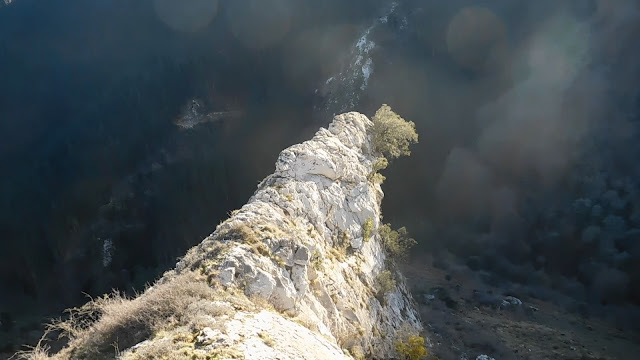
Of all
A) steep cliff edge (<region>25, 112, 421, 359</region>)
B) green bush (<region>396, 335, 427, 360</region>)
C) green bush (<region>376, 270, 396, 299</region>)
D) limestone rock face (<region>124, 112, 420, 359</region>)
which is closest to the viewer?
steep cliff edge (<region>25, 112, 421, 359</region>)

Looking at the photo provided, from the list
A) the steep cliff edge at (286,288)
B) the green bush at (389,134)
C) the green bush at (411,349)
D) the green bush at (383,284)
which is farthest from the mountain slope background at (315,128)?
the green bush at (411,349)

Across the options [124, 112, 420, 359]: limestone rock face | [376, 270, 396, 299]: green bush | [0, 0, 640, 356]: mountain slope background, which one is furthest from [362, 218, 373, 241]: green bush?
[0, 0, 640, 356]: mountain slope background

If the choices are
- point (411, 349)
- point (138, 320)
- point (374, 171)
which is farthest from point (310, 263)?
point (374, 171)

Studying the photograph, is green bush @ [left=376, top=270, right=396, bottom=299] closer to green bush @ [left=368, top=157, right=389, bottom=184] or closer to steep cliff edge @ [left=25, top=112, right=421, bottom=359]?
steep cliff edge @ [left=25, top=112, right=421, bottom=359]

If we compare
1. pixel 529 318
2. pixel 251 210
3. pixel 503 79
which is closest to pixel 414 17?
pixel 503 79

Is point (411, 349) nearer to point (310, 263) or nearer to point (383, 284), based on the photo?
point (383, 284)

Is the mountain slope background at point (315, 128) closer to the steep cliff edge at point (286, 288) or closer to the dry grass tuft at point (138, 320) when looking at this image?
the steep cliff edge at point (286, 288)

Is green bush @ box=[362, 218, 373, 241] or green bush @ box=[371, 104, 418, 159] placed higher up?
green bush @ box=[371, 104, 418, 159]
